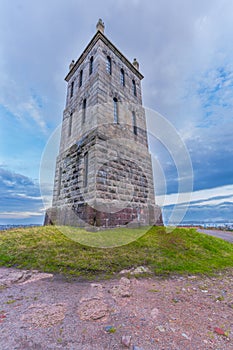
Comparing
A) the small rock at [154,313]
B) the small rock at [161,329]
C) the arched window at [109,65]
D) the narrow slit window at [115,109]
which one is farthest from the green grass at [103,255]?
the arched window at [109,65]

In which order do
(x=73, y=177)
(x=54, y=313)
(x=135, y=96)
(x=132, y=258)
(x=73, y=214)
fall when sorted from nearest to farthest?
A: (x=54, y=313) → (x=132, y=258) → (x=73, y=214) → (x=73, y=177) → (x=135, y=96)

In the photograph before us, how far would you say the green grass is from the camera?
4121 millimetres

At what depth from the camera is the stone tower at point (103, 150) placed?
7.70 metres

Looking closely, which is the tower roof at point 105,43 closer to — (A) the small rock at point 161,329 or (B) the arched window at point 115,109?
(B) the arched window at point 115,109

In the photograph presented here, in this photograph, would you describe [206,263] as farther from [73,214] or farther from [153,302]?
[73,214]

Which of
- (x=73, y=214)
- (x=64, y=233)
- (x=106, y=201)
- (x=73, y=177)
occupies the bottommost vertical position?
(x=64, y=233)

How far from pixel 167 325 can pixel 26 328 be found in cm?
182

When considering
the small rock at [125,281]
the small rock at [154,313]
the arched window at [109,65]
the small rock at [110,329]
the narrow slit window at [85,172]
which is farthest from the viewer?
the arched window at [109,65]

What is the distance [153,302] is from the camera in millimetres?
2723

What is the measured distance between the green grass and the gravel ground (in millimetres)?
539

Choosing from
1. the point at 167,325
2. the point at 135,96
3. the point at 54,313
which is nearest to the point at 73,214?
the point at 54,313

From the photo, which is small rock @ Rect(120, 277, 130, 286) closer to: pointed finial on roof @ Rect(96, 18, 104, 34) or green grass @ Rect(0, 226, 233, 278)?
green grass @ Rect(0, 226, 233, 278)

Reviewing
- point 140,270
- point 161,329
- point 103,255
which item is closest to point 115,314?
point 161,329

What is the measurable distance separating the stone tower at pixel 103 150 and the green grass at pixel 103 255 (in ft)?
5.94
